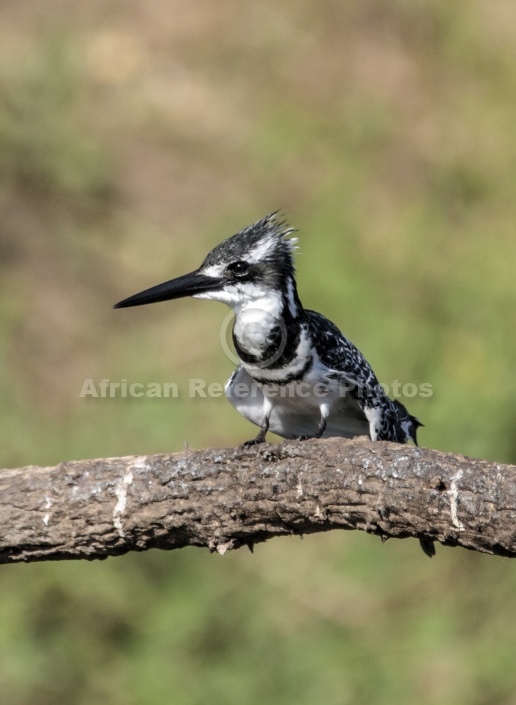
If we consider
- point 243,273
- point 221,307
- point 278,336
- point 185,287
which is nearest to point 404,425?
point 278,336

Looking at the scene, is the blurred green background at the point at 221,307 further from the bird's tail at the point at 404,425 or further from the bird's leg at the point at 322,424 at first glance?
the bird's leg at the point at 322,424

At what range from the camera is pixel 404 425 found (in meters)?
3.56

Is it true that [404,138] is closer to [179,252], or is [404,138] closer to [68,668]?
[179,252]

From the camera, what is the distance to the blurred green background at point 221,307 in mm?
4297

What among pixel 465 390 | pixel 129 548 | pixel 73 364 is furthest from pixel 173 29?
pixel 129 548

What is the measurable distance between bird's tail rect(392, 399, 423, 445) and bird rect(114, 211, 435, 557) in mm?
105

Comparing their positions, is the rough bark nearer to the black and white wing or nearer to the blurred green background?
the black and white wing

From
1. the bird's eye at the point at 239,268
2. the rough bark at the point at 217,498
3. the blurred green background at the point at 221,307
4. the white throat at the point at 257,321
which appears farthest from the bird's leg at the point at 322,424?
the blurred green background at the point at 221,307

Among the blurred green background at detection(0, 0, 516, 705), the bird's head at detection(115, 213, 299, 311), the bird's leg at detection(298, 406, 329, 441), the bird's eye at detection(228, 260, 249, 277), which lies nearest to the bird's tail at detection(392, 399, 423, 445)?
the bird's leg at detection(298, 406, 329, 441)

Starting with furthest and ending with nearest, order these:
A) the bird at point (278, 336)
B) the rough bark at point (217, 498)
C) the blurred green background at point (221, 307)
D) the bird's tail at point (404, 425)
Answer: the blurred green background at point (221, 307)
the bird's tail at point (404, 425)
the bird at point (278, 336)
the rough bark at point (217, 498)

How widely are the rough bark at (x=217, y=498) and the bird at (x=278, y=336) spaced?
1.40 ft

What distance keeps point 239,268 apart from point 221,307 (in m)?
3.21

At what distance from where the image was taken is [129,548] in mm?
2814

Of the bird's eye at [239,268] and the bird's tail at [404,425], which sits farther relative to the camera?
the bird's tail at [404,425]
